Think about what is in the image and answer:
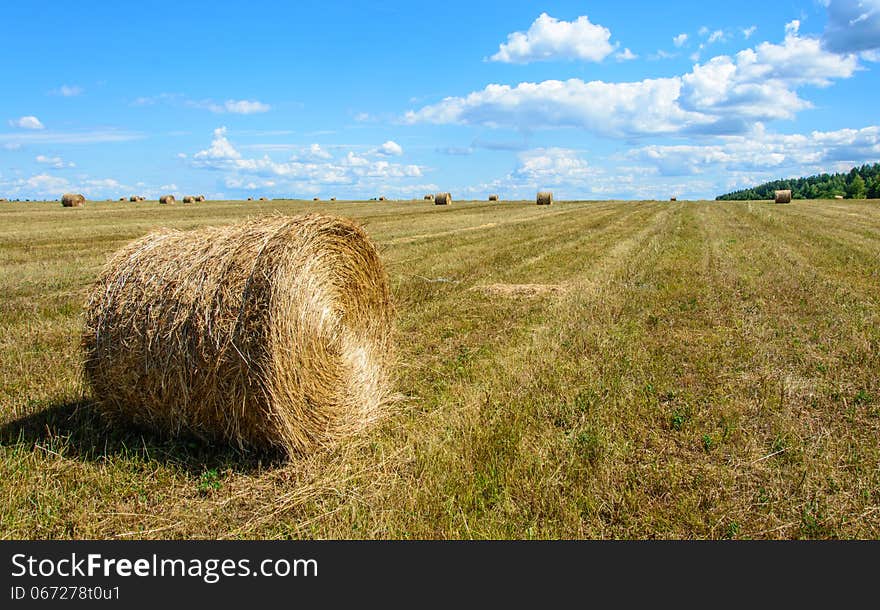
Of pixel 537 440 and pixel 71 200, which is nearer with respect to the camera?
pixel 537 440

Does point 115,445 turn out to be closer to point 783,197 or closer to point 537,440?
point 537,440

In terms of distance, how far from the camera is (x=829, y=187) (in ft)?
402

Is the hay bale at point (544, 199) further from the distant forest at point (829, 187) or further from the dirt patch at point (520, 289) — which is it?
the distant forest at point (829, 187)

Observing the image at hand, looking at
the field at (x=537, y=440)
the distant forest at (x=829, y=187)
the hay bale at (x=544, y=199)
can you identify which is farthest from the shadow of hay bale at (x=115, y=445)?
the distant forest at (x=829, y=187)

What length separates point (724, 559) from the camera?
3.48 m

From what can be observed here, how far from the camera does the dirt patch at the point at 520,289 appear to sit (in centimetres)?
1107

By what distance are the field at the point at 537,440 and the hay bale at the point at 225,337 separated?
330 millimetres

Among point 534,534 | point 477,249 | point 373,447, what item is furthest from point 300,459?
point 477,249

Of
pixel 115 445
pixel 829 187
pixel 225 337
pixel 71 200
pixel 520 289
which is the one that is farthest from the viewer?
pixel 829 187

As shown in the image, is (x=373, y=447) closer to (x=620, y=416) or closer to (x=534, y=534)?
(x=534, y=534)

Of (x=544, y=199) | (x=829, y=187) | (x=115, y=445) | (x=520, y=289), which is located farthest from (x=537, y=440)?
(x=829, y=187)

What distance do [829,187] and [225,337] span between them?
485 ft

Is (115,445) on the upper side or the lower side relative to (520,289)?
lower

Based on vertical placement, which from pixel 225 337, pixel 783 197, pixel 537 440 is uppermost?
pixel 783 197
